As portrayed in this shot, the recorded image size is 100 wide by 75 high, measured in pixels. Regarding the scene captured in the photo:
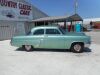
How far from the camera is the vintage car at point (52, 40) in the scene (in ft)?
37.4

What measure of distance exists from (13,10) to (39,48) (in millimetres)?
10433

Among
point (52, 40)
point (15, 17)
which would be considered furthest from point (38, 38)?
point (15, 17)

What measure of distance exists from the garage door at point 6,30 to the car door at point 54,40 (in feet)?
30.6

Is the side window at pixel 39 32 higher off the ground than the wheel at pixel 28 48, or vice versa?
the side window at pixel 39 32

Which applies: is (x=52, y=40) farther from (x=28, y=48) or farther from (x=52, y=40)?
(x=28, y=48)

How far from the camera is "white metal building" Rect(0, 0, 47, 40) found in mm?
20406

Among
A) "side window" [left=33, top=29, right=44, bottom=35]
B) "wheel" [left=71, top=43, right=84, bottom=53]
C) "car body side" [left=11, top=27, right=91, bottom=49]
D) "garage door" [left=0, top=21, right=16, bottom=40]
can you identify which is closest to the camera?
"car body side" [left=11, top=27, right=91, bottom=49]

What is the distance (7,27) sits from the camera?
20.8 meters

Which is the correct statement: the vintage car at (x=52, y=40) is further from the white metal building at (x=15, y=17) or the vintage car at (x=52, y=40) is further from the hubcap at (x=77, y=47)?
the white metal building at (x=15, y=17)

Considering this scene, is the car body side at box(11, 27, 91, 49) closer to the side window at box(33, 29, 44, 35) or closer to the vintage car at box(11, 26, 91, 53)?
the vintage car at box(11, 26, 91, 53)

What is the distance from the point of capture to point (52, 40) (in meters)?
11.6

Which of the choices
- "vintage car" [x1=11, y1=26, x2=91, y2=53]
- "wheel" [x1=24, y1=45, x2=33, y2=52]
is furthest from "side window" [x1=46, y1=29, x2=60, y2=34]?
"wheel" [x1=24, y1=45, x2=33, y2=52]

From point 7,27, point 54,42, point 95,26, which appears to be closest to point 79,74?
point 54,42

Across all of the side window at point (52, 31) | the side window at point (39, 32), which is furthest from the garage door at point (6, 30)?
the side window at point (52, 31)
